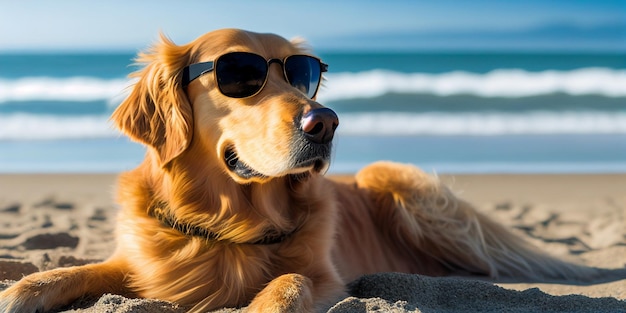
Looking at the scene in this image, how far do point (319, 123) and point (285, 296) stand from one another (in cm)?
69

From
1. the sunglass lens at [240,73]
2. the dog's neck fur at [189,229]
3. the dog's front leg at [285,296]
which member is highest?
the sunglass lens at [240,73]

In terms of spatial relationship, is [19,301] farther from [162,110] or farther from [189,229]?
[162,110]

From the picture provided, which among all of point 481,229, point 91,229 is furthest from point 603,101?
point 91,229

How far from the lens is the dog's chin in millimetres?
2723

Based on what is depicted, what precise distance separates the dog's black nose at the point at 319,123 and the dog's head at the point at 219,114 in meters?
0.03

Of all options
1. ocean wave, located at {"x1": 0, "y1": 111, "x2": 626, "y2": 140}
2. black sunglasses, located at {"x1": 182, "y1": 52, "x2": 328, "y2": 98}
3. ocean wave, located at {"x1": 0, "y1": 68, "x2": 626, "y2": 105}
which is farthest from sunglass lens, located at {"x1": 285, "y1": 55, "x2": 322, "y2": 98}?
ocean wave, located at {"x1": 0, "y1": 68, "x2": 626, "y2": 105}

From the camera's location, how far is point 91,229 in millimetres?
5203

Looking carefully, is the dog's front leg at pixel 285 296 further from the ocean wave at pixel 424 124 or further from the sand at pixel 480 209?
the ocean wave at pixel 424 124

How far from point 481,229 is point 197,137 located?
2257 mm

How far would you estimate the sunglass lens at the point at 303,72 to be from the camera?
3.13 meters

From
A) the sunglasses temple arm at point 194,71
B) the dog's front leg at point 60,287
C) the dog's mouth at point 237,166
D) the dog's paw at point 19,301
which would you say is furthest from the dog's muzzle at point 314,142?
the dog's paw at point 19,301

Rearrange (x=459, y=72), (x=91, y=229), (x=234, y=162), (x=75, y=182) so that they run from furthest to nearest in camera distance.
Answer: (x=459, y=72)
(x=75, y=182)
(x=91, y=229)
(x=234, y=162)

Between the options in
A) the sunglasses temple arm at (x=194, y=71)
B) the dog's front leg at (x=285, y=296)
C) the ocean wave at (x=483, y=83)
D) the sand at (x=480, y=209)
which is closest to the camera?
the dog's front leg at (x=285, y=296)

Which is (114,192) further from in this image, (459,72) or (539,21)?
(539,21)
